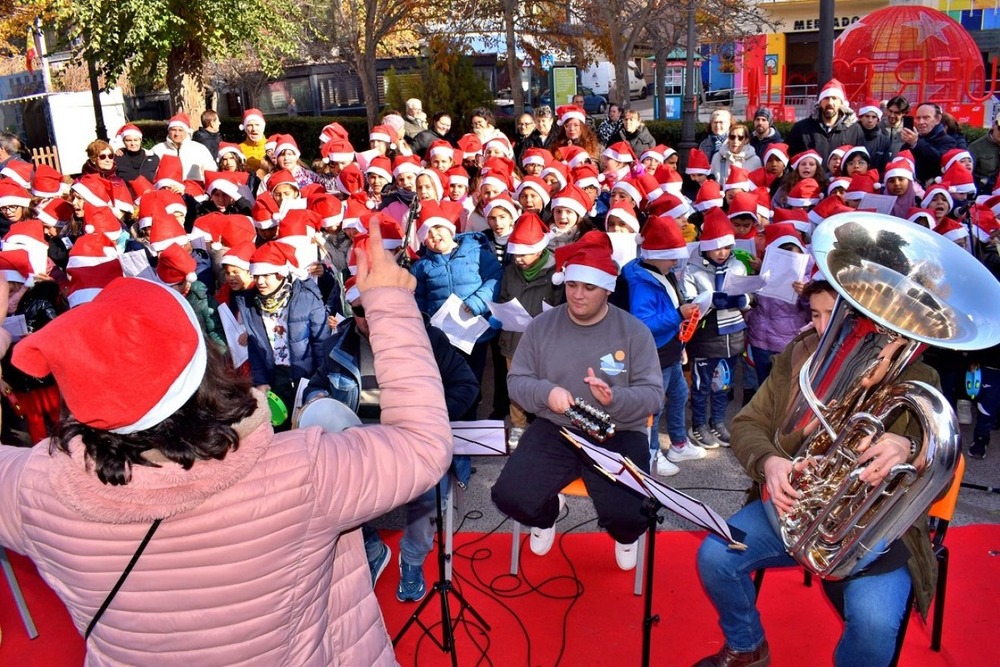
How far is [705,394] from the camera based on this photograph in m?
5.39

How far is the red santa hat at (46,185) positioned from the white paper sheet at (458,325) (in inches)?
Result: 215

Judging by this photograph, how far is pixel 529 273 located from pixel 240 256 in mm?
1782

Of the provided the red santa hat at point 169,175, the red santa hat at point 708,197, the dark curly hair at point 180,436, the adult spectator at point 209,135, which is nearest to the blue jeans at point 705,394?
the red santa hat at point 708,197

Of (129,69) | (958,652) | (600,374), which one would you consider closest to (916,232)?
(600,374)

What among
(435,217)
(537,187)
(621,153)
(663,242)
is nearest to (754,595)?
(663,242)

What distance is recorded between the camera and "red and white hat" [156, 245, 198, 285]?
508 centimetres

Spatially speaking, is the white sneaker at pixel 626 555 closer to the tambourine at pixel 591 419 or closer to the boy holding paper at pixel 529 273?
the tambourine at pixel 591 419

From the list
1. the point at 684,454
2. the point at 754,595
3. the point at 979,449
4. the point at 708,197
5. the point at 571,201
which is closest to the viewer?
the point at 754,595

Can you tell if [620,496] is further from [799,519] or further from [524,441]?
[799,519]

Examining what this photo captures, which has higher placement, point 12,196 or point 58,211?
point 12,196

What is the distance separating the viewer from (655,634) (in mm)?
3654

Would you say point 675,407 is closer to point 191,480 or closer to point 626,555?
point 626,555

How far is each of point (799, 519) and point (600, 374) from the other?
1.37 metres

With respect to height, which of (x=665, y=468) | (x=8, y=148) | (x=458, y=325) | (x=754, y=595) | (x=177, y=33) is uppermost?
(x=177, y=33)
